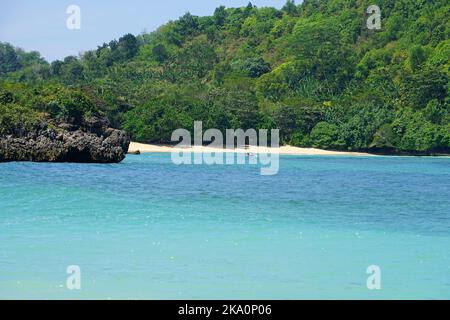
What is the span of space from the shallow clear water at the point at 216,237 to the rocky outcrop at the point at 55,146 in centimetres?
579

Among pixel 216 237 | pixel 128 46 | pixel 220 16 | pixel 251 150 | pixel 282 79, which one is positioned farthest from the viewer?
pixel 220 16

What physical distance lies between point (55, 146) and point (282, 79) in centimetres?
4893

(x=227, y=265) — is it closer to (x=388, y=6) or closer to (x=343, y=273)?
(x=343, y=273)

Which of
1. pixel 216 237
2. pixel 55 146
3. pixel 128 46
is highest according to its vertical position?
pixel 128 46

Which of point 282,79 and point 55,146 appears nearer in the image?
point 55,146

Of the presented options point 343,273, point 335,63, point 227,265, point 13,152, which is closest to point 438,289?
point 343,273

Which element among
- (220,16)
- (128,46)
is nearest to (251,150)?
(128,46)

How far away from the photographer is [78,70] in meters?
99.5

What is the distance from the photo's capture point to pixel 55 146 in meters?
44.2

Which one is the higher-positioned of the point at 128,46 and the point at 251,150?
the point at 128,46

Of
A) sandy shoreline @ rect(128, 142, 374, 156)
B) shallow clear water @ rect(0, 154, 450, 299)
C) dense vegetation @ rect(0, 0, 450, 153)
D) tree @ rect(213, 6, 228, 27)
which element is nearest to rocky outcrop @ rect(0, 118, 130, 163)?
dense vegetation @ rect(0, 0, 450, 153)

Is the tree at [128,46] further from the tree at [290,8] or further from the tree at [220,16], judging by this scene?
the tree at [290,8]

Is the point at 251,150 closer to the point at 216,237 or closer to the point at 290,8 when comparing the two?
the point at 216,237

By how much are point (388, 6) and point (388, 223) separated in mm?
87910
